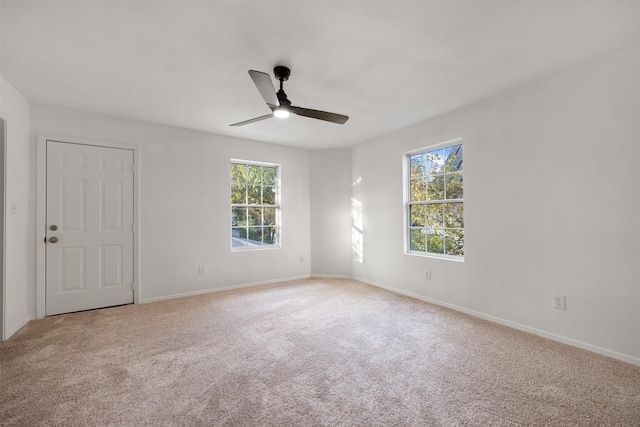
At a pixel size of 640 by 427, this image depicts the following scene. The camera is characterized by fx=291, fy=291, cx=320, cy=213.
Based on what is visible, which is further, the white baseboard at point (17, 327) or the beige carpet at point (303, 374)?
the white baseboard at point (17, 327)

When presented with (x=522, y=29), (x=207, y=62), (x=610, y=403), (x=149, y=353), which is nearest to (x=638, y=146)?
(x=522, y=29)

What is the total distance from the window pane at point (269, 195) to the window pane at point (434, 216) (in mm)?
2614

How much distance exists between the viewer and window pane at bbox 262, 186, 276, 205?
16.8ft

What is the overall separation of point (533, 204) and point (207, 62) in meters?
3.30

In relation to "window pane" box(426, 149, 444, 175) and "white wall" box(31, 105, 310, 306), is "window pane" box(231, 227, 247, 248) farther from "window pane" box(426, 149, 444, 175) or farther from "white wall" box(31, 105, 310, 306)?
"window pane" box(426, 149, 444, 175)

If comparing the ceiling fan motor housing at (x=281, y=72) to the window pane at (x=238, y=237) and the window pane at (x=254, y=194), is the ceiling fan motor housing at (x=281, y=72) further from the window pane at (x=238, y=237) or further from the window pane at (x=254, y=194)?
the window pane at (x=238, y=237)

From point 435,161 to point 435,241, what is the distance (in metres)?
1.09

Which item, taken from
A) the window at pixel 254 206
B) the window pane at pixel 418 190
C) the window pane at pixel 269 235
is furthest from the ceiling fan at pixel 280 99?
the window pane at pixel 269 235

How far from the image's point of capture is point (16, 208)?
3010 millimetres

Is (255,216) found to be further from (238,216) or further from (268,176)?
(268,176)

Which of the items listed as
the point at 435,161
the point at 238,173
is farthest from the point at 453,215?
the point at 238,173

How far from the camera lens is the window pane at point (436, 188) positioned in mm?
3871

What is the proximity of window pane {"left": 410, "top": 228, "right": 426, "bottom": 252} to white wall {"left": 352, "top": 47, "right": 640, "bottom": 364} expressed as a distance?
32 cm

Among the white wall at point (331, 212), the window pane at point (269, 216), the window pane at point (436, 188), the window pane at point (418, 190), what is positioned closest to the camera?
the window pane at point (436, 188)
